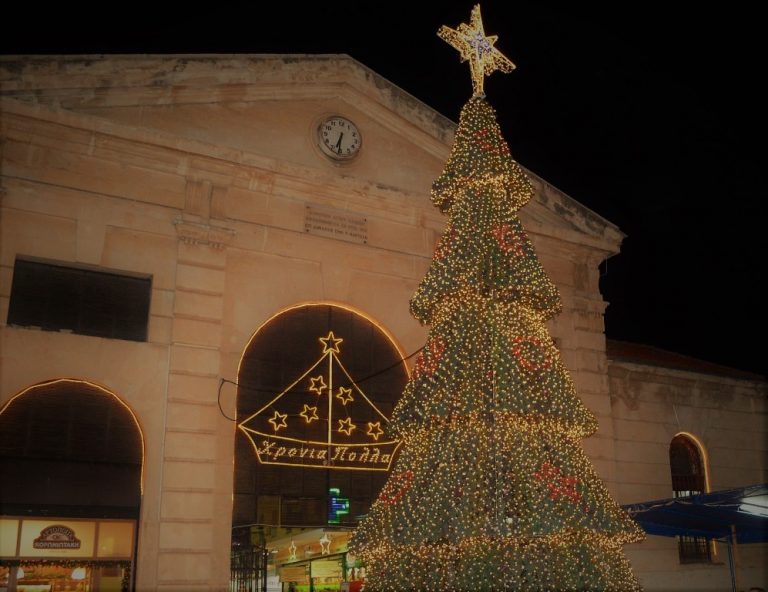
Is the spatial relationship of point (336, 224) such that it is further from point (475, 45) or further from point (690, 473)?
point (690, 473)

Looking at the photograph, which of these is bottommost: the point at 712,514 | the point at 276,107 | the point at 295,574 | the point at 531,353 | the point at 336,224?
the point at 295,574

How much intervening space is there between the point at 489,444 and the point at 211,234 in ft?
21.8

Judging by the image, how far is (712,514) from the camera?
48.8 ft

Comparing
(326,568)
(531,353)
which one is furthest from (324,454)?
(531,353)

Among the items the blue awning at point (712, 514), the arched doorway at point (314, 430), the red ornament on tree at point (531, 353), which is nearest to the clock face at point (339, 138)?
the arched doorway at point (314, 430)

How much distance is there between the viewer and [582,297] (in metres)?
18.5

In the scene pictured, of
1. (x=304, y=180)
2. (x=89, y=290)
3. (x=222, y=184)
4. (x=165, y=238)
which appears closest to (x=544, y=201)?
(x=304, y=180)

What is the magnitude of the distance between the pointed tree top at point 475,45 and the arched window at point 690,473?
11.3 metres

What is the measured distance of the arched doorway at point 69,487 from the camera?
1203cm

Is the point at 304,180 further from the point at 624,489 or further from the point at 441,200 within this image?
the point at 624,489

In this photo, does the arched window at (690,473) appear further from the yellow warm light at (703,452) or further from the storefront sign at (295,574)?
the storefront sign at (295,574)

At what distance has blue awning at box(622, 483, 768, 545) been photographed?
1343 centimetres

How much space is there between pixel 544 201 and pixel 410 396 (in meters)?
8.75

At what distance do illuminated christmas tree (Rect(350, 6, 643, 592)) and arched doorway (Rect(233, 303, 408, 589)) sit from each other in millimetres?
3480
